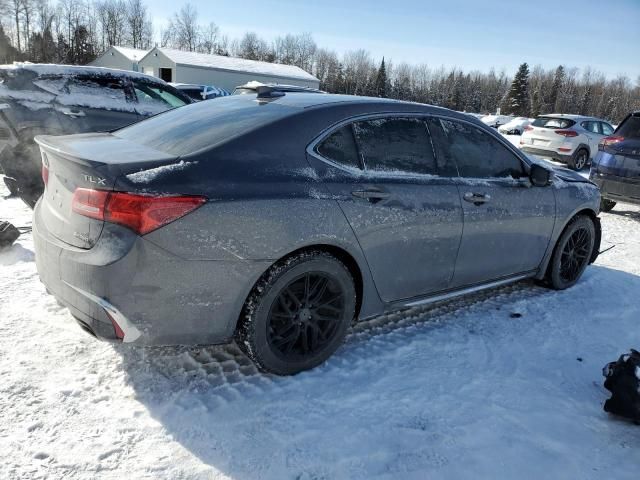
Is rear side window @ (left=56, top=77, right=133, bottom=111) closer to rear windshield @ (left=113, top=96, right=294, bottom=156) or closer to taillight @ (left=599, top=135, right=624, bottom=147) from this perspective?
rear windshield @ (left=113, top=96, right=294, bottom=156)

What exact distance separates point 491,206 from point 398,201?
3.23 feet

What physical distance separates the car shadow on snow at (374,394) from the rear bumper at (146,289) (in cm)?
40

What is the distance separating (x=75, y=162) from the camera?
2.58m

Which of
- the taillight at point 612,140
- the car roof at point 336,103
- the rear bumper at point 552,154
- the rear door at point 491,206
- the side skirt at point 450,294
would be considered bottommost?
the side skirt at point 450,294

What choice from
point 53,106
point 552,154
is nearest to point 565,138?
point 552,154

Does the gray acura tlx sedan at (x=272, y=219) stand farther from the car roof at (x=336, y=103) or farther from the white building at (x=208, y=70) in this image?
the white building at (x=208, y=70)

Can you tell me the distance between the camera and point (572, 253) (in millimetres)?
4836

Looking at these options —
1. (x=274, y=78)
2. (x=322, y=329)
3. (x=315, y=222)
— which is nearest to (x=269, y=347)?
(x=322, y=329)

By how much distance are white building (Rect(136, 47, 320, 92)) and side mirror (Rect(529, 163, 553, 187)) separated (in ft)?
134

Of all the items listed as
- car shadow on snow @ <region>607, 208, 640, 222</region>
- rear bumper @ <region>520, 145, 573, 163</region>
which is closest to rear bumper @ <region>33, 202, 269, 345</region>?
car shadow on snow @ <region>607, 208, 640, 222</region>

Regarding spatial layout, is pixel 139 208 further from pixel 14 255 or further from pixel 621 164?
pixel 621 164

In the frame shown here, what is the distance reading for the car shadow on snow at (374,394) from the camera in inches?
94.1

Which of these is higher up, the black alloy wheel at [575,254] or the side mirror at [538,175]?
the side mirror at [538,175]

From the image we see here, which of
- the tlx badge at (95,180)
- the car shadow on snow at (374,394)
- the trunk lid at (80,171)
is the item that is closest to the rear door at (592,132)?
the car shadow on snow at (374,394)
